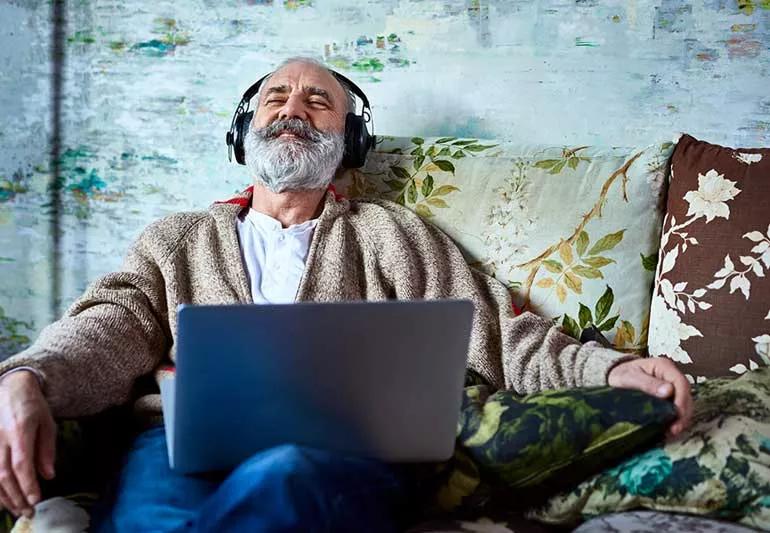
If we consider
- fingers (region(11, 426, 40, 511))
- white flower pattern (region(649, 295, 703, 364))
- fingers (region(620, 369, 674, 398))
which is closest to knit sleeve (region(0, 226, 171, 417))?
fingers (region(11, 426, 40, 511))

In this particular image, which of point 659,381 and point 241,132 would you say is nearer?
point 659,381

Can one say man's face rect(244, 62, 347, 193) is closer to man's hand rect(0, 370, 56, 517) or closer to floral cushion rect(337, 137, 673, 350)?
floral cushion rect(337, 137, 673, 350)

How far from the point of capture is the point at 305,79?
1.70 m

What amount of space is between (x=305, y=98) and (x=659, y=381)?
97cm

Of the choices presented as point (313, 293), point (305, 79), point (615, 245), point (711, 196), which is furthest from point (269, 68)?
point (711, 196)

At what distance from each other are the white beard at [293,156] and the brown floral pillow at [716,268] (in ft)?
2.22

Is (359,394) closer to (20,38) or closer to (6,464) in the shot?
(6,464)

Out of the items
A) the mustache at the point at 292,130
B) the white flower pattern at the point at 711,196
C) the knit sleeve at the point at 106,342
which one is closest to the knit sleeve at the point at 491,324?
the mustache at the point at 292,130

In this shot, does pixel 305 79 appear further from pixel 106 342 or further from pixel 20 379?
pixel 20 379

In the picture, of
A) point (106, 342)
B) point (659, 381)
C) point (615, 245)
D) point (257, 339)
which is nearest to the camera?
point (257, 339)

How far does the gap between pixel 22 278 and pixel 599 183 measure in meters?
1.48

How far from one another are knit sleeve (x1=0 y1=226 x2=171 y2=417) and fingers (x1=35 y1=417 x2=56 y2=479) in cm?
9

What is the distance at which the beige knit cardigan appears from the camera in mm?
1251

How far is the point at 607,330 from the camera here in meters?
1.50
